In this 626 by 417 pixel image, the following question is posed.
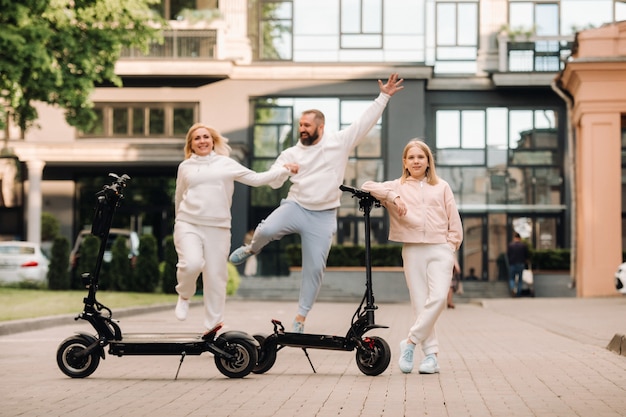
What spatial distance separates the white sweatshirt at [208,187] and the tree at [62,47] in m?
14.0

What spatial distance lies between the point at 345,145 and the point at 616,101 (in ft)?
65.7

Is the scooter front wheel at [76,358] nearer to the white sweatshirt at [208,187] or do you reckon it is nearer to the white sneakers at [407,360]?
the white sweatshirt at [208,187]

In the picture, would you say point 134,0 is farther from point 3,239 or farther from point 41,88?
point 3,239

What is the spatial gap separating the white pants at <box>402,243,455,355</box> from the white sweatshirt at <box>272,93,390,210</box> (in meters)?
0.90

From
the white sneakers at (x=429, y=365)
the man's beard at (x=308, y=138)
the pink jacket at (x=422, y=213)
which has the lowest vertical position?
the white sneakers at (x=429, y=365)

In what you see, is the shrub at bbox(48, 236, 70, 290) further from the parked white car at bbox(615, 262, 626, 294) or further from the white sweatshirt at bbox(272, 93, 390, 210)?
the white sweatshirt at bbox(272, 93, 390, 210)

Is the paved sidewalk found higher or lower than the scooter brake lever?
lower

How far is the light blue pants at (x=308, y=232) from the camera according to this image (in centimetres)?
966

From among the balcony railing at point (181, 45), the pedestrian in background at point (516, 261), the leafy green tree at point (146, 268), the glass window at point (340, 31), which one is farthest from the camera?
the glass window at point (340, 31)

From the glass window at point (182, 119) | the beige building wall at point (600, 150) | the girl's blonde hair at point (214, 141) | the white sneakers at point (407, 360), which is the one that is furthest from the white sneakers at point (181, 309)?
the glass window at point (182, 119)

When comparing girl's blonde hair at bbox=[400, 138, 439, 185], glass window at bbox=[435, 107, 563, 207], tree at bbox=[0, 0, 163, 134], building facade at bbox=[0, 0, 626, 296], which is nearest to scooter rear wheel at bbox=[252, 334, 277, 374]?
girl's blonde hair at bbox=[400, 138, 439, 185]

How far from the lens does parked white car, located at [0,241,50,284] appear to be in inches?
1202

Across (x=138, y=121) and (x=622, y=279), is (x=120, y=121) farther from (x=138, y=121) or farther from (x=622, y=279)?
(x=622, y=279)

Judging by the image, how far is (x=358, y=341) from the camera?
29.1 ft
